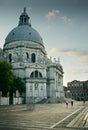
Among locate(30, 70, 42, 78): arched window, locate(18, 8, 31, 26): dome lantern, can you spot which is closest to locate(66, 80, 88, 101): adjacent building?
locate(18, 8, 31, 26): dome lantern

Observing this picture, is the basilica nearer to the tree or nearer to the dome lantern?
the dome lantern

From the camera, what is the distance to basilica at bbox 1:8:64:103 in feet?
Result: 341

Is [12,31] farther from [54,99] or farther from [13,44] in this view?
[54,99]

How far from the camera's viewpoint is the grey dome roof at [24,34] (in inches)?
4631

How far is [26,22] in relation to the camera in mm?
127375

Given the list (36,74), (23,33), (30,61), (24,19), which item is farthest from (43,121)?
(24,19)

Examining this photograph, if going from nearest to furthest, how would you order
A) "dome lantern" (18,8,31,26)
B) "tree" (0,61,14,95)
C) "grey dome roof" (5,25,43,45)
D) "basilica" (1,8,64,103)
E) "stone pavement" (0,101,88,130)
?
"stone pavement" (0,101,88,130) < "tree" (0,61,14,95) < "basilica" (1,8,64,103) < "grey dome roof" (5,25,43,45) < "dome lantern" (18,8,31,26)

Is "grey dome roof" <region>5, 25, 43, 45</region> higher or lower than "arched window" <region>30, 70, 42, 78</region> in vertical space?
higher

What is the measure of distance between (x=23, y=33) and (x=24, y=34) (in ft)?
2.12

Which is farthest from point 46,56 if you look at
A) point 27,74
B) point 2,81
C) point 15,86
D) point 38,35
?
point 2,81

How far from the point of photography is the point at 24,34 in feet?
388

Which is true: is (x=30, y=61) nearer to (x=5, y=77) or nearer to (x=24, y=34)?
(x=24, y=34)

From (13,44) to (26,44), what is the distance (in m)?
6.13

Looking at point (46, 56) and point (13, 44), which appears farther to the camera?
point (46, 56)
